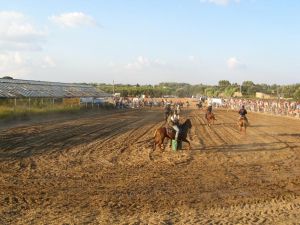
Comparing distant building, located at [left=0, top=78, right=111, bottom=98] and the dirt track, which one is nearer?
the dirt track

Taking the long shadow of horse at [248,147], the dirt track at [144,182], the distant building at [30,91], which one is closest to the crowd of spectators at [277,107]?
the distant building at [30,91]

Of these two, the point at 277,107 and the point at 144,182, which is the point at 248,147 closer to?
the point at 144,182

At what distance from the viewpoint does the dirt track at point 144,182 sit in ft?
32.7

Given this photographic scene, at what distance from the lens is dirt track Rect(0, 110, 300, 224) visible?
392 inches

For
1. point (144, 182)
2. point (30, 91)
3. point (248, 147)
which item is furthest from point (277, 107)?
point (144, 182)

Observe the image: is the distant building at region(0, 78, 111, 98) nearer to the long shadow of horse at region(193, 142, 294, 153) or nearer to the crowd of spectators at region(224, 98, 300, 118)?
the long shadow of horse at region(193, 142, 294, 153)

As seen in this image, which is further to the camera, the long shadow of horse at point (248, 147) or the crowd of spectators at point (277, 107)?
the crowd of spectators at point (277, 107)

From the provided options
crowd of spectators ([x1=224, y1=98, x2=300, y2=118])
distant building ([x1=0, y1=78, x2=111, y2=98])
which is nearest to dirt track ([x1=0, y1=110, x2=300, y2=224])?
distant building ([x1=0, y1=78, x2=111, y2=98])

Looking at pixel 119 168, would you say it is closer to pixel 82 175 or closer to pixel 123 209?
pixel 82 175

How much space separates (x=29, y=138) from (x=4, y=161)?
7.17 m

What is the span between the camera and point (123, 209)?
10383mm

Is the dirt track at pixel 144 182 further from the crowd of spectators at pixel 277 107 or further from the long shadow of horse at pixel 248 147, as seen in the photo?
the crowd of spectators at pixel 277 107

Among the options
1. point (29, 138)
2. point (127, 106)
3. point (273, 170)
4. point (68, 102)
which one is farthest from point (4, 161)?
point (127, 106)

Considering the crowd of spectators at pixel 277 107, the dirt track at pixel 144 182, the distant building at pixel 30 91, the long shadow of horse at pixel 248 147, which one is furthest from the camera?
the crowd of spectators at pixel 277 107
